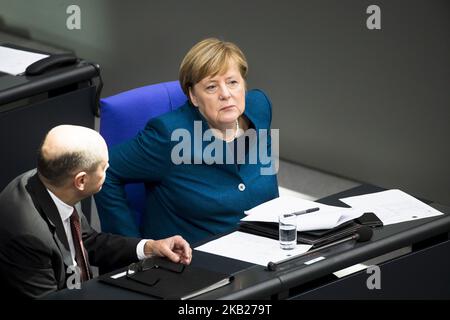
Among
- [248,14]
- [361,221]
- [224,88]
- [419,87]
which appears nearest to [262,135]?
[224,88]

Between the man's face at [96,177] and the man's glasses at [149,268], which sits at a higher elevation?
the man's face at [96,177]

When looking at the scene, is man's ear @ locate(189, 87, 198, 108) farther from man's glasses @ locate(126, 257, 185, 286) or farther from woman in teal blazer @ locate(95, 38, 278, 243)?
man's glasses @ locate(126, 257, 185, 286)

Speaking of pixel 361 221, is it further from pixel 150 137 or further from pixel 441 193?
pixel 441 193

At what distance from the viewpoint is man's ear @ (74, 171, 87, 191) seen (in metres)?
3.13

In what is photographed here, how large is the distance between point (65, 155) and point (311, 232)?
79cm

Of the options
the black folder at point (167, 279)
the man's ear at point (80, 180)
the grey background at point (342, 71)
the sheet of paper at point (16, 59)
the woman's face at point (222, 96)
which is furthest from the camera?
the grey background at point (342, 71)

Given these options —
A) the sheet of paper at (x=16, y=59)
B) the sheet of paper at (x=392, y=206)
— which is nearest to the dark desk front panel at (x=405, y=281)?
the sheet of paper at (x=392, y=206)

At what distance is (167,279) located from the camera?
309 cm

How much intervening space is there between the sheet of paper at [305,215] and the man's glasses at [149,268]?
399 millimetres

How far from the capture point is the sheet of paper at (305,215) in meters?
3.39

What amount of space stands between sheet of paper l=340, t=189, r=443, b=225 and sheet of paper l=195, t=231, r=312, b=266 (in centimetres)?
38

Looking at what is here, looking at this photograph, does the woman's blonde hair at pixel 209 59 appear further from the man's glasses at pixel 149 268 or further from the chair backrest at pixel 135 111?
the man's glasses at pixel 149 268

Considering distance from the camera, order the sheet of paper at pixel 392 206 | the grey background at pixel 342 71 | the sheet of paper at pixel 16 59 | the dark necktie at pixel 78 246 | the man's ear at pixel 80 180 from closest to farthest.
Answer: the man's ear at pixel 80 180 → the dark necktie at pixel 78 246 → the sheet of paper at pixel 392 206 → the sheet of paper at pixel 16 59 → the grey background at pixel 342 71

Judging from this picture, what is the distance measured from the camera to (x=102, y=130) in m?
3.86
